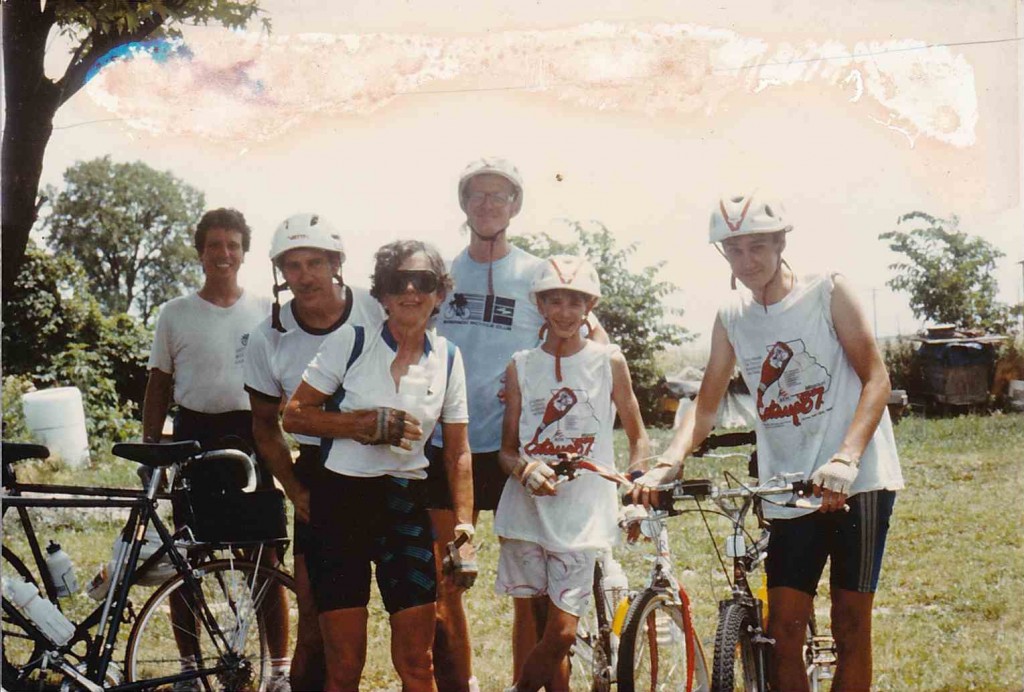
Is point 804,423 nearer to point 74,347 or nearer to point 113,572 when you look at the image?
point 113,572

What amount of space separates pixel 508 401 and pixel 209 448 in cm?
147

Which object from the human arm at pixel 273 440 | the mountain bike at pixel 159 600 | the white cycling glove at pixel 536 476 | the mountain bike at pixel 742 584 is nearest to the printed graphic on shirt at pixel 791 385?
the mountain bike at pixel 742 584

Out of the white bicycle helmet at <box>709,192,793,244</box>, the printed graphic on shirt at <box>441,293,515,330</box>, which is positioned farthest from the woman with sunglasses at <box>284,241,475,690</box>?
the white bicycle helmet at <box>709,192,793,244</box>

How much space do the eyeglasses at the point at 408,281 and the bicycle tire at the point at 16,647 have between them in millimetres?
2071

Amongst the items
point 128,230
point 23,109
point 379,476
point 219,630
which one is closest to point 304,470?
point 379,476

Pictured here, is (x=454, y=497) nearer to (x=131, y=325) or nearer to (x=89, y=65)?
→ (x=131, y=325)

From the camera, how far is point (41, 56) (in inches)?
180

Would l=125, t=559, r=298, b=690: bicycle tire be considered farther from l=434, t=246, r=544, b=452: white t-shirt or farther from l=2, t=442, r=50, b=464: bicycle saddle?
l=434, t=246, r=544, b=452: white t-shirt

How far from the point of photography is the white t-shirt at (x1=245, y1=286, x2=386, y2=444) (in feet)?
12.5

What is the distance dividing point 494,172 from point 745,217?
116 centimetres

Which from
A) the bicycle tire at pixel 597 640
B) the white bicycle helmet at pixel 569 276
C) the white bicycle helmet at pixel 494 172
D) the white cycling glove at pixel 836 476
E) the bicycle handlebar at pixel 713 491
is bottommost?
the bicycle tire at pixel 597 640

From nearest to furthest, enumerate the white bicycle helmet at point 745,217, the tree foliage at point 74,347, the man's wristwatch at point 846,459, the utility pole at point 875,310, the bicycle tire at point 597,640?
the man's wristwatch at point 846,459 → the white bicycle helmet at point 745,217 → the bicycle tire at point 597,640 → the utility pole at point 875,310 → the tree foliage at point 74,347

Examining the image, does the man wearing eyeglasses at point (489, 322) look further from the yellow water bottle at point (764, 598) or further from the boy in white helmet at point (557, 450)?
the yellow water bottle at point (764, 598)

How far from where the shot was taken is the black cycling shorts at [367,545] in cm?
321
